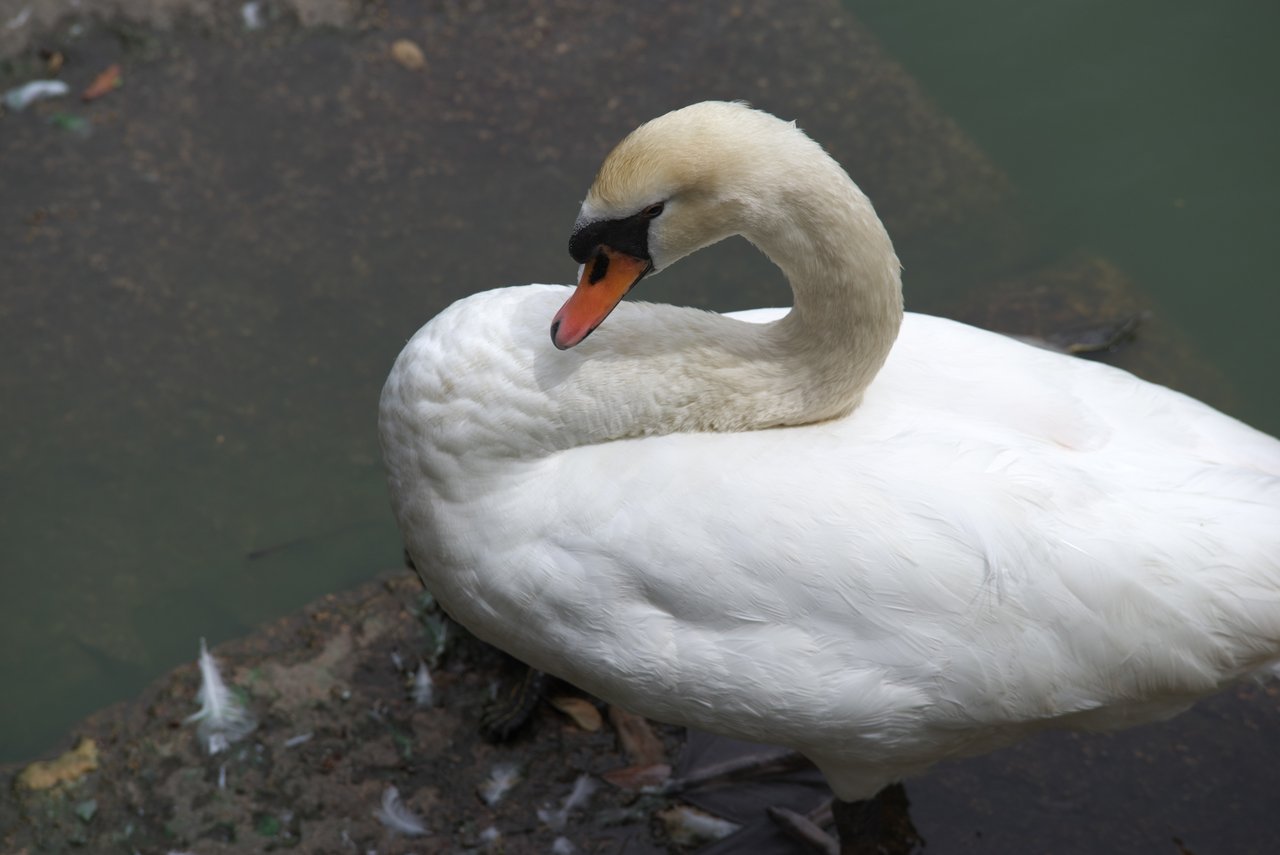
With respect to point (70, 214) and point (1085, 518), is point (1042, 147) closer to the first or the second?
point (1085, 518)

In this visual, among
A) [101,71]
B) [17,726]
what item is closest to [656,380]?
[17,726]

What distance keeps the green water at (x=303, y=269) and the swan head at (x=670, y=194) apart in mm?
2031

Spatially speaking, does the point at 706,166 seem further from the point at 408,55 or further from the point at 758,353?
the point at 408,55

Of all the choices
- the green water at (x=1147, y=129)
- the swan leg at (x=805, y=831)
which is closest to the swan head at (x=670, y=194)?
the swan leg at (x=805, y=831)

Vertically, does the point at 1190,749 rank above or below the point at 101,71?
below

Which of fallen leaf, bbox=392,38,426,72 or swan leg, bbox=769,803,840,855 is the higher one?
fallen leaf, bbox=392,38,426,72

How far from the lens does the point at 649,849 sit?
11.3ft

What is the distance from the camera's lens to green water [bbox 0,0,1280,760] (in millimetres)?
4215

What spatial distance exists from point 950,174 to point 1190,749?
8.73 ft

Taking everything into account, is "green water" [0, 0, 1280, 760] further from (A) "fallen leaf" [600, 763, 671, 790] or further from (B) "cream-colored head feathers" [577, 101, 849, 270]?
(B) "cream-colored head feathers" [577, 101, 849, 270]

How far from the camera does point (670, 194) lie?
247 cm

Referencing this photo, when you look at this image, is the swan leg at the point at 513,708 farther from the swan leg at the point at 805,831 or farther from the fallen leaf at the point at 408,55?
the fallen leaf at the point at 408,55

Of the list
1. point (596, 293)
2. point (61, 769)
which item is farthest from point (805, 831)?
point (61, 769)

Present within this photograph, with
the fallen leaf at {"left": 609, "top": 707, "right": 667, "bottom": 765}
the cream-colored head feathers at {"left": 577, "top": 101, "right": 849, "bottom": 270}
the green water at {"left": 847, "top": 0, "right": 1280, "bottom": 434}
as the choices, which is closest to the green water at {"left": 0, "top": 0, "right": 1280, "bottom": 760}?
the green water at {"left": 847, "top": 0, "right": 1280, "bottom": 434}
